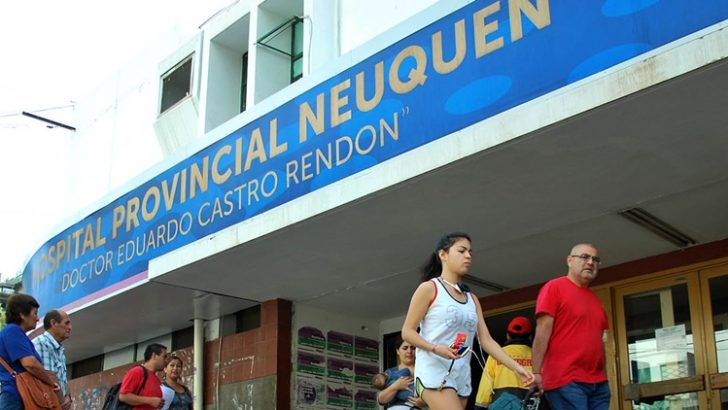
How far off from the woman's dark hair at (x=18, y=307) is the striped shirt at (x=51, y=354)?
0.46 meters

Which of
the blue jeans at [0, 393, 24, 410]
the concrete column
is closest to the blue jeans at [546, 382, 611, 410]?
the blue jeans at [0, 393, 24, 410]

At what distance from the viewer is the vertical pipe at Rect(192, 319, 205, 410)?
10.5 meters

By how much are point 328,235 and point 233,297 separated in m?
2.44

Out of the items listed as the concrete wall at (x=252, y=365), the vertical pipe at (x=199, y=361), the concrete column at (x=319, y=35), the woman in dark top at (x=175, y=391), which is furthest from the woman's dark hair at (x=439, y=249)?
the vertical pipe at (x=199, y=361)

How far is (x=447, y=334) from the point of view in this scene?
15.6 ft

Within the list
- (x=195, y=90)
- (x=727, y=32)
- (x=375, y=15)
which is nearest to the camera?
(x=727, y=32)

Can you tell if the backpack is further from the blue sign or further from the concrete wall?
the concrete wall

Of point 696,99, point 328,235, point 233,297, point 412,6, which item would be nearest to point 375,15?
point 412,6

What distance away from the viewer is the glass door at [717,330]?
7.33 m

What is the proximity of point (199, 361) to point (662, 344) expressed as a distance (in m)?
5.55

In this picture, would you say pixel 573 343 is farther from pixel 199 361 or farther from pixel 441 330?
pixel 199 361

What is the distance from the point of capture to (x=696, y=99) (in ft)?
17.7

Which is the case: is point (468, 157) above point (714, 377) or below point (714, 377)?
above

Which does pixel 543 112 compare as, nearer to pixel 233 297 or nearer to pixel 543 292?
pixel 543 292
